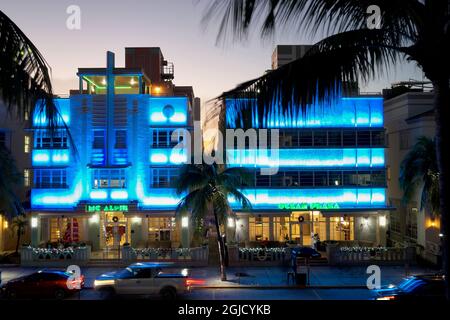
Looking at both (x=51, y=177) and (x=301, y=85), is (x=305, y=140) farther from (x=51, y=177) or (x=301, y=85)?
(x=301, y=85)

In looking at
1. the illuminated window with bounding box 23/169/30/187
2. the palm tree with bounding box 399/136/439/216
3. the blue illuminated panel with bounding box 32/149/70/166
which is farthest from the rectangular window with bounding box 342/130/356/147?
the illuminated window with bounding box 23/169/30/187

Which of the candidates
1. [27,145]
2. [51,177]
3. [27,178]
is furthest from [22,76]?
[27,178]

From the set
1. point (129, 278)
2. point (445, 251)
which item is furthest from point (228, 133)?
point (129, 278)

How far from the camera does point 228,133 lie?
367 cm

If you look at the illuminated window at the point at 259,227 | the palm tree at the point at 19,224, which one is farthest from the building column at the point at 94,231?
the illuminated window at the point at 259,227

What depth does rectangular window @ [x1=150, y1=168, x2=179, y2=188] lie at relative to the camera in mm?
32656

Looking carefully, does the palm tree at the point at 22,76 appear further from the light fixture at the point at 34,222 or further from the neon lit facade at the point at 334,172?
the light fixture at the point at 34,222

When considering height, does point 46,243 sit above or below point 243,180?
below

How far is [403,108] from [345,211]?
972cm

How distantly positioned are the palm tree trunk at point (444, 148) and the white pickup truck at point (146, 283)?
17.7m
